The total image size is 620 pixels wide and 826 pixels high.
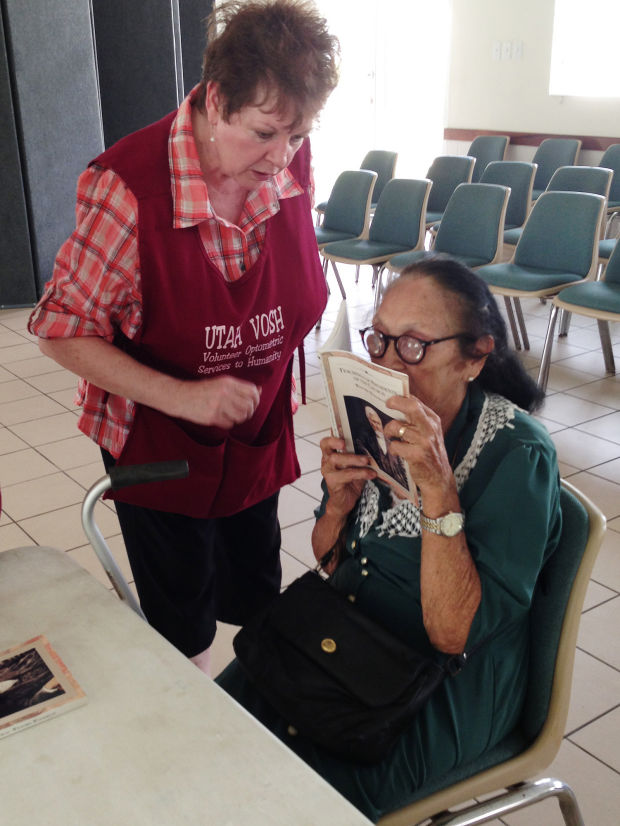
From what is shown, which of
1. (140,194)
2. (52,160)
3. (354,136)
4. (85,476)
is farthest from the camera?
(354,136)

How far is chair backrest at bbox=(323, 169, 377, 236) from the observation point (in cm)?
553

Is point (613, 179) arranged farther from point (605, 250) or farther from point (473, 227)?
point (473, 227)

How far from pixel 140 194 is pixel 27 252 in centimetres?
475

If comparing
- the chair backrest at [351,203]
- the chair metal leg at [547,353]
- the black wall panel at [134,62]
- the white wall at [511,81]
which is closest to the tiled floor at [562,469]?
the chair metal leg at [547,353]

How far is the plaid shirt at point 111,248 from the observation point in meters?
1.35

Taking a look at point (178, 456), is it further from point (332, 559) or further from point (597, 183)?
point (597, 183)

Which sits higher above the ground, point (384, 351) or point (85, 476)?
point (384, 351)

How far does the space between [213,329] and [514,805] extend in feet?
2.92

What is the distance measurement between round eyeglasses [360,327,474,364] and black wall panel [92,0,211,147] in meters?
5.69

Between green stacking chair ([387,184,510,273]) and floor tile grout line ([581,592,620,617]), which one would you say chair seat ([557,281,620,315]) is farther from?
floor tile grout line ([581,592,620,617])

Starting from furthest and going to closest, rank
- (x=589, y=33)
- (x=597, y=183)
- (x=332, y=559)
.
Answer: (x=589, y=33)
(x=597, y=183)
(x=332, y=559)

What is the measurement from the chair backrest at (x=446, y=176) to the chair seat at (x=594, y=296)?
8.10 feet

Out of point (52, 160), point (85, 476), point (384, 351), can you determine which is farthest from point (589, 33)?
point (384, 351)

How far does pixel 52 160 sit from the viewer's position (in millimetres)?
5699
